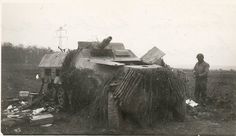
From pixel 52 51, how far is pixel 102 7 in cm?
359

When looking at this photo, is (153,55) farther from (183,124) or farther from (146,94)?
(183,124)

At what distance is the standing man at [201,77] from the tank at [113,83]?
1.82 meters

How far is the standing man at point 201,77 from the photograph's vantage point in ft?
34.6

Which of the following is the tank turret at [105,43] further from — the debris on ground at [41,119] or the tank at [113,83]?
the debris on ground at [41,119]

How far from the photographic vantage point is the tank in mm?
7586

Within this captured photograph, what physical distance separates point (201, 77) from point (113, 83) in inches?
155

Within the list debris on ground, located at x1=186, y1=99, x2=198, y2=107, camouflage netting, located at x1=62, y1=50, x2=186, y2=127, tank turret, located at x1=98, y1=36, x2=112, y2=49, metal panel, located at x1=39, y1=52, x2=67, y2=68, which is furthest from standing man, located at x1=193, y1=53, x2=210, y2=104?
metal panel, located at x1=39, y1=52, x2=67, y2=68

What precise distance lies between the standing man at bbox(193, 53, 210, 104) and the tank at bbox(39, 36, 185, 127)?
182 cm

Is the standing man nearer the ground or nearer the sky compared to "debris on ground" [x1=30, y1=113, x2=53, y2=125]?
nearer the sky

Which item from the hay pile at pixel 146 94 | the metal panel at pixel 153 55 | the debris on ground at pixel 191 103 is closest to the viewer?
the hay pile at pixel 146 94

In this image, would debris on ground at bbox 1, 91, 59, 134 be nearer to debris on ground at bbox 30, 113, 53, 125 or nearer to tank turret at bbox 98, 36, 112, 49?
debris on ground at bbox 30, 113, 53, 125

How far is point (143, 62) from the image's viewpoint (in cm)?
917

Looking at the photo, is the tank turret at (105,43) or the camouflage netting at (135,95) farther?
the tank turret at (105,43)

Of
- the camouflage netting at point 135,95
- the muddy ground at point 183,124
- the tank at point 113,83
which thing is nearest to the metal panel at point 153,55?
the tank at point 113,83
